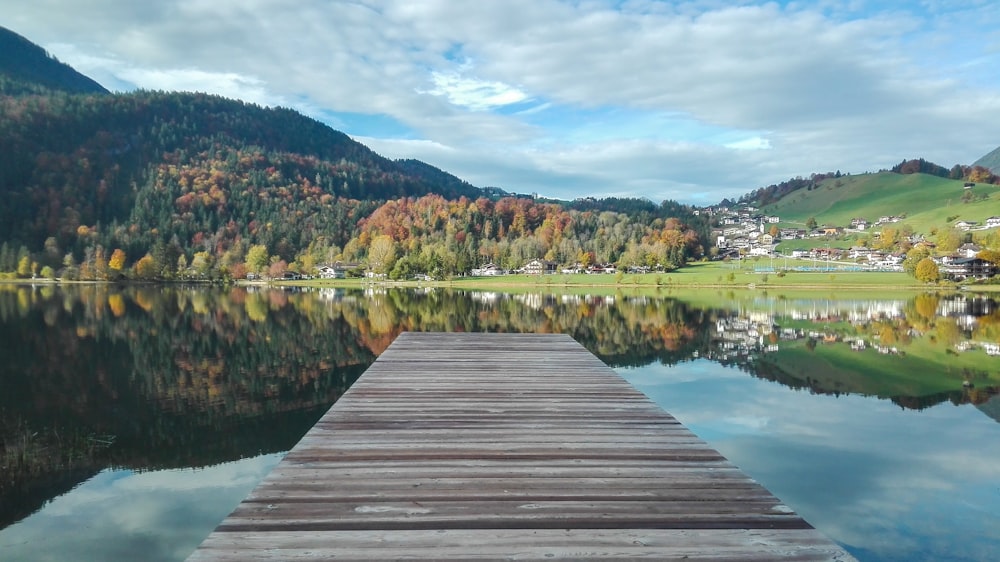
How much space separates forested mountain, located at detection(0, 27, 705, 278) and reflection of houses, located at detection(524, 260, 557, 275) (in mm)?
2051

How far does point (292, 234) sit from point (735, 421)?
12910cm

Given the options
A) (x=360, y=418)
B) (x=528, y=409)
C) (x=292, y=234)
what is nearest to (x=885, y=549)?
(x=528, y=409)

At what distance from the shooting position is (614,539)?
383 cm

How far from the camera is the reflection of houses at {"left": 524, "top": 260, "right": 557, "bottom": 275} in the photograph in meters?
114

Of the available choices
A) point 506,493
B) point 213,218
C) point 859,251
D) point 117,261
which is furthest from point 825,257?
point 506,493

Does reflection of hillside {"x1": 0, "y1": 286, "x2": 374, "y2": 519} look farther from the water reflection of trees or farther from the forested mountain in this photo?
the forested mountain

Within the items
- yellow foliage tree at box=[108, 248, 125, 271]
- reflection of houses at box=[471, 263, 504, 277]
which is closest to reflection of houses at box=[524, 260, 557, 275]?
reflection of houses at box=[471, 263, 504, 277]

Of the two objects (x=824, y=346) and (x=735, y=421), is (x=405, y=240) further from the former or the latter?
(x=735, y=421)

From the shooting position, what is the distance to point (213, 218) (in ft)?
433

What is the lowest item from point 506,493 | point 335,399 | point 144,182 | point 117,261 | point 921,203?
point 335,399

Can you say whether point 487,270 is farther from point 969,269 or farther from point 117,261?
point 969,269

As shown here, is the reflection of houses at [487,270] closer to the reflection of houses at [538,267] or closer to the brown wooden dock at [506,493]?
the reflection of houses at [538,267]

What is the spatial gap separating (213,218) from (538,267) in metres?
→ 77.0

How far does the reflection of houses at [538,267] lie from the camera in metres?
114
